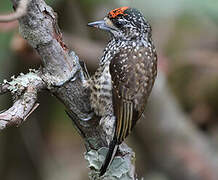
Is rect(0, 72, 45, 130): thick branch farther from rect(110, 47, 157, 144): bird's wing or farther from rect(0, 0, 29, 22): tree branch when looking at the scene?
rect(110, 47, 157, 144): bird's wing

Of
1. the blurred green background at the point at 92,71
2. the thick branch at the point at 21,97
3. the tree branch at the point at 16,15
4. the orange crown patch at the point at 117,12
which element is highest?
the tree branch at the point at 16,15

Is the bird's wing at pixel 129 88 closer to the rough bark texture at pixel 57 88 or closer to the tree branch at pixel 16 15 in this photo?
the rough bark texture at pixel 57 88

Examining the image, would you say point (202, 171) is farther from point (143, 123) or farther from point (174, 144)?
point (143, 123)

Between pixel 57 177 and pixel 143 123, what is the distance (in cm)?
145

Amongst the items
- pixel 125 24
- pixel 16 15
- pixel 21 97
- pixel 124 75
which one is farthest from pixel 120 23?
pixel 16 15

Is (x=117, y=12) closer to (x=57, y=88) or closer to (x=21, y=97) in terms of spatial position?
(x=57, y=88)

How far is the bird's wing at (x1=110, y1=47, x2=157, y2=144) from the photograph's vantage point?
265 centimetres

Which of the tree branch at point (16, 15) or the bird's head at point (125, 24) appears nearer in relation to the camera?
the tree branch at point (16, 15)

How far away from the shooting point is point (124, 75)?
2689 millimetres

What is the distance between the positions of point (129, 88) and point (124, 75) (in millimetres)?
81

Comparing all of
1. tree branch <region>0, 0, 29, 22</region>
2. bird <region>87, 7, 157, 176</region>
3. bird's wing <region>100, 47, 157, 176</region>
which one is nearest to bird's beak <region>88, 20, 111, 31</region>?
bird <region>87, 7, 157, 176</region>

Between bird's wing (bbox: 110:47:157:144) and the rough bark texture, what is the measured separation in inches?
3.8

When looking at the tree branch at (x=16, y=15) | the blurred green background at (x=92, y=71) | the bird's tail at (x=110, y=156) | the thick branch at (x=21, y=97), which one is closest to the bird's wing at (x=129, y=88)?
the bird's tail at (x=110, y=156)

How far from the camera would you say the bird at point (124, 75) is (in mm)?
2623
